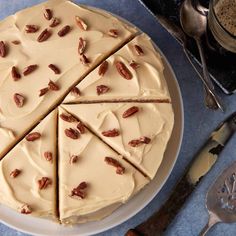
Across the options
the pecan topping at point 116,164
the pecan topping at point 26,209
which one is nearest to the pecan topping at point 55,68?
the pecan topping at point 116,164

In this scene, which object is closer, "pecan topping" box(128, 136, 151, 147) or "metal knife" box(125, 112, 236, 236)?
"pecan topping" box(128, 136, 151, 147)

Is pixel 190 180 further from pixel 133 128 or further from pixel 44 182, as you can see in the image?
pixel 44 182

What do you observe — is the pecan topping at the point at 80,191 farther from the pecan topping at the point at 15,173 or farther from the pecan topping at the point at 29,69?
the pecan topping at the point at 29,69

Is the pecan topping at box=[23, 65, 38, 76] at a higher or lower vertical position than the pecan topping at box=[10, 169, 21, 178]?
higher

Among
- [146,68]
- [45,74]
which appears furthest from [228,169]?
[45,74]

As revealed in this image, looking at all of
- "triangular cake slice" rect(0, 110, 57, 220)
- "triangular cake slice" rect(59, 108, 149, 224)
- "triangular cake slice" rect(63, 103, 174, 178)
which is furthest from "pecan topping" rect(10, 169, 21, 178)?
"triangular cake slice" rect(63, 103, 174, 178)

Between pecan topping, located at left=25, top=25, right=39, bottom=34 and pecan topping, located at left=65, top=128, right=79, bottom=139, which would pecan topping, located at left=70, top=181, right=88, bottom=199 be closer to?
pecan topping, located at left=65, top=128, right=79, bottom=139

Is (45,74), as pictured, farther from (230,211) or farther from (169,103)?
(230,211)
